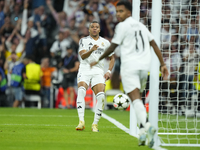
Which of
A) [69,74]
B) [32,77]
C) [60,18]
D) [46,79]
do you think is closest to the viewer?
[69,74]

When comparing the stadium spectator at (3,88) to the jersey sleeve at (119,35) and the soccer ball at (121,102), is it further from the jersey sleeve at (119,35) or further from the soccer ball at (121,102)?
the jersey sleeve at (119,35)

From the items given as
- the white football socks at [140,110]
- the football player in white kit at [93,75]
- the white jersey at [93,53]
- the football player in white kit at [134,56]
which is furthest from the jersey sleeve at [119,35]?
the white jersey at [93,53]

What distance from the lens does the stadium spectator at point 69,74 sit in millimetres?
14867

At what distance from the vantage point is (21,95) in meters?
15.2

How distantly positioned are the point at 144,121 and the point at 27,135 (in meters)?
2.37

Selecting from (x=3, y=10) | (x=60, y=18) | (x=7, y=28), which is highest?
(x=3, y=10)

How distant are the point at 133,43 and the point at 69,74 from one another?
9832mm

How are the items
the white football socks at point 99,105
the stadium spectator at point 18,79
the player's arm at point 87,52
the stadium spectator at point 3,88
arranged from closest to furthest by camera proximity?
the player's arm at point 87,52 < the white football socks at point 99,105 < the stadium spectator at point 18,79 < the stadium spectator at point 3,88

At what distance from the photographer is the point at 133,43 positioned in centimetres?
534

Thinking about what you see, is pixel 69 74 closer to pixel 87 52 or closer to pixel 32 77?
pixel 32 77

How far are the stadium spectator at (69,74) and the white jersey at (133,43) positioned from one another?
942cm

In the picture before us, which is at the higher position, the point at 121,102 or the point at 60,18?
the point at 60,18

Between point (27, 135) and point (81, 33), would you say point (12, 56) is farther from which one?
point (27, 135)

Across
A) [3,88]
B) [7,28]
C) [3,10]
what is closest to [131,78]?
[3,88]
